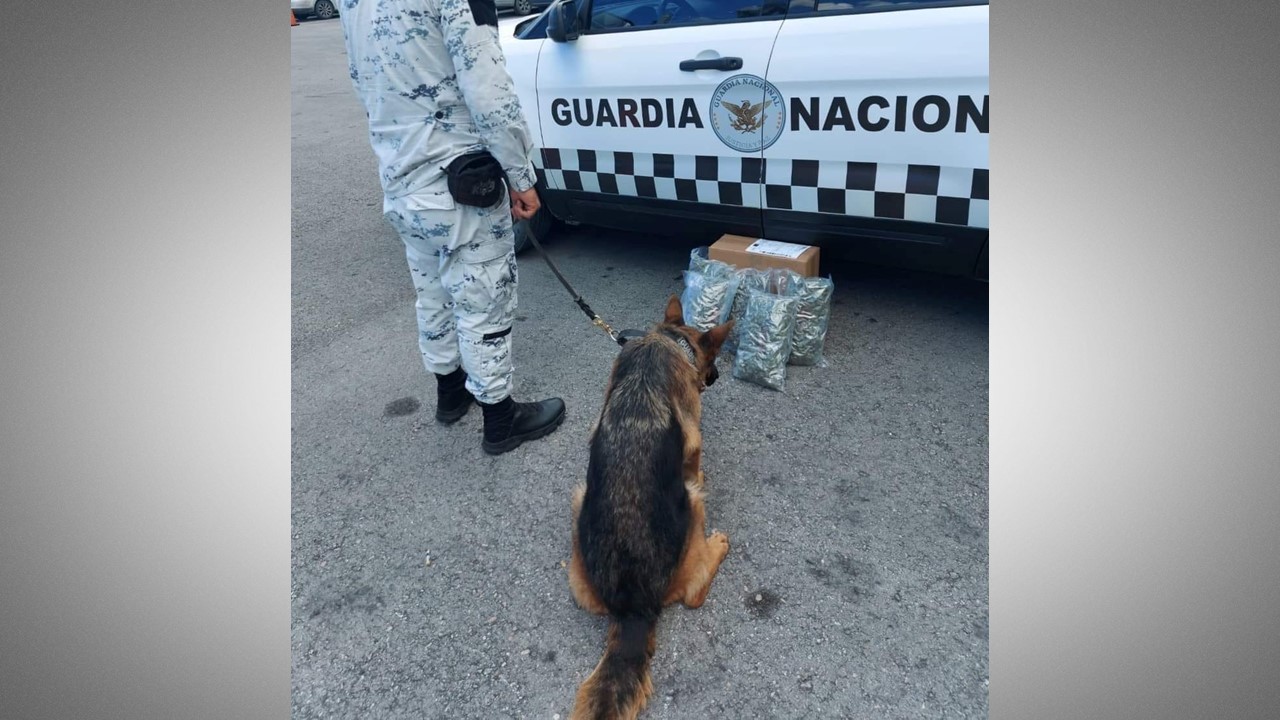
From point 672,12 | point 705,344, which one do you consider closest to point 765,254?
point 705,344

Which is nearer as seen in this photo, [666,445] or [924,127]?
[666,445]

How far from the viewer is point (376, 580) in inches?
86.7

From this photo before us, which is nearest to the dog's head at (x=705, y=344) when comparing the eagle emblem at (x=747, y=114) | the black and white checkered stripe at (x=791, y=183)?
the black and white checkered stripe at (x=791, y=183)

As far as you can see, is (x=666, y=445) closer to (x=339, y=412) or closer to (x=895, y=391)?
(x=895, y=391)

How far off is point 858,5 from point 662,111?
3.11ft

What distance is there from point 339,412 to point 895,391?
8.18 feet

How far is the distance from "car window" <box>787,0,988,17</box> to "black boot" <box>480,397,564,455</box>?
6.61 feet

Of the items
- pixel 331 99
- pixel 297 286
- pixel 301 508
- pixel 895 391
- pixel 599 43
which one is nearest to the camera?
pixel 301 508

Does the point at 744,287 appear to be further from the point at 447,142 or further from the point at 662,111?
the point at 447,142

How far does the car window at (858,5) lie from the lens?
104 inches

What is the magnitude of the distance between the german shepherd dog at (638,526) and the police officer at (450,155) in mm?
583

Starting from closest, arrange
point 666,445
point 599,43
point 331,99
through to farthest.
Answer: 1. point 666,445
2. point 599,43
3. point 331,99

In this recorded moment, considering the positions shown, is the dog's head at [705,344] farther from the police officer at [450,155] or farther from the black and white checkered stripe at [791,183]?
the black and white checkered stripe at [791,183]

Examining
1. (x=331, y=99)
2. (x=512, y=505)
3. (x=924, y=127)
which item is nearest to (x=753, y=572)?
(x=512, y=505)
